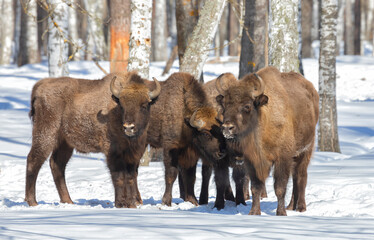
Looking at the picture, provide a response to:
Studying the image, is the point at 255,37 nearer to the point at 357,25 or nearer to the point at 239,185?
the point at 239,185

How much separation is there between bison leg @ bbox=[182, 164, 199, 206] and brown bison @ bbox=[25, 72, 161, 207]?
738 millimetres

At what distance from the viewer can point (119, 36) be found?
14.1m

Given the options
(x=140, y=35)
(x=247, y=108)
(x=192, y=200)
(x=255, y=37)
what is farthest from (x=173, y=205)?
(x=255, y=37)

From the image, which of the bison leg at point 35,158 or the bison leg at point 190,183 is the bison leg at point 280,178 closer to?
the bison leg at point 190,183

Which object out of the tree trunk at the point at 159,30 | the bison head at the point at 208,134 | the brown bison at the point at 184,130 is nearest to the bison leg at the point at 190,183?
the brown bison at the point at 184,130

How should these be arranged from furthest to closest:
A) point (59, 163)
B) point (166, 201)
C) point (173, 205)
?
point (59, 163) < point (166, 201) < point (173, 205)

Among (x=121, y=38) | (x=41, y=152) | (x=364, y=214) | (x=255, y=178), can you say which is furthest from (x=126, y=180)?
(x=121, y=38)

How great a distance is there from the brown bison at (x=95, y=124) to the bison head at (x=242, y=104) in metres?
1.35

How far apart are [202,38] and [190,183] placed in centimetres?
380

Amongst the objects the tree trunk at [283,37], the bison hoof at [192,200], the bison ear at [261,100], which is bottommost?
the bison hoof at [192,200]

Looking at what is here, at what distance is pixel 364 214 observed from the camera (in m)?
7.35

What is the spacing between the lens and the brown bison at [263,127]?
288 inches

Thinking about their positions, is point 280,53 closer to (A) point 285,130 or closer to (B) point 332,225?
(A) point 285,130

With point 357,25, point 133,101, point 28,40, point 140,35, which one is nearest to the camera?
point 133,101
